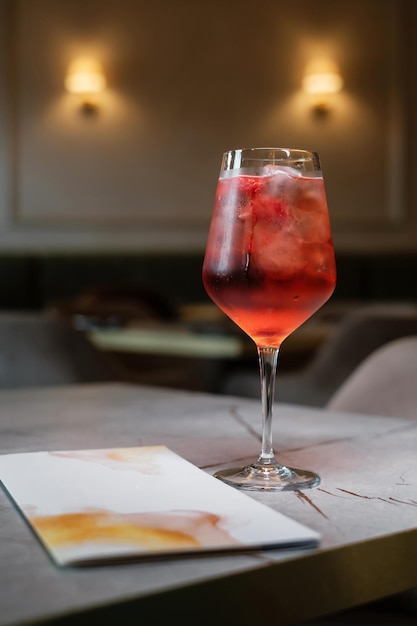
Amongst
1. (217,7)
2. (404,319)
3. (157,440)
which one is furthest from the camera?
(217,7)

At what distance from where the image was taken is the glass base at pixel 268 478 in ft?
2.08

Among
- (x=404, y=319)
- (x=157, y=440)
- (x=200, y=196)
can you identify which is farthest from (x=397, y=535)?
(x=200, y=196)

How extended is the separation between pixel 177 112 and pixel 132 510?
19.1ft

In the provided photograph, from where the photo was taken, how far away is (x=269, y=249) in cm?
70

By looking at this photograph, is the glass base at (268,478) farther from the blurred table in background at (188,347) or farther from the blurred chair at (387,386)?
the blurred table in background at (188,347)

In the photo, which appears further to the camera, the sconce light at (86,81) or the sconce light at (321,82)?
the sconce light at (321,82)

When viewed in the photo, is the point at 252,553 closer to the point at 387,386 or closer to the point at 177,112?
the point at 387,386

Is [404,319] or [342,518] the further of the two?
[404,319]

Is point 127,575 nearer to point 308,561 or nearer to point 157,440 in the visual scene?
point 308,561

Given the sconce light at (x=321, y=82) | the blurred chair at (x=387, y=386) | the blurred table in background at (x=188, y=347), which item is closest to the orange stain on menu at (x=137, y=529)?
the blurred chair at (x=387, y=386)

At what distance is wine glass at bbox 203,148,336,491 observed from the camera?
0.70 meters

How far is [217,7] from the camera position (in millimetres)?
6152

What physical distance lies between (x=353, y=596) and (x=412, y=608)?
44 cm

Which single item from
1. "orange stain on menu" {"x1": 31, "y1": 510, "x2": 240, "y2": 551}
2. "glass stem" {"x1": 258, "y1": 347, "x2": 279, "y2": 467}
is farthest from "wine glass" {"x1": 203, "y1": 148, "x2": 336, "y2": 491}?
"orange stain on menu" {"x1": 31, "y1": 510, "x2": 240, "y2": 551}
